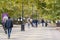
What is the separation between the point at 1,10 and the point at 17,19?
36.6m

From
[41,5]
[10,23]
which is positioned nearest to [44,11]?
[41,5]

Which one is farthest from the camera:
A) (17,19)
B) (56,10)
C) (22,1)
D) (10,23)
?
(17,19)

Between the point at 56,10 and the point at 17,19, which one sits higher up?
the point at 56,10

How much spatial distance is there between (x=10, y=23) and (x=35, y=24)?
30217mm

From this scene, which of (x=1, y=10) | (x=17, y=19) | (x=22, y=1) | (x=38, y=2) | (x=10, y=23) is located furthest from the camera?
(x=17, y=19)

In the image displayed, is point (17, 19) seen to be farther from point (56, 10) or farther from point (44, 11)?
point (56, 10)

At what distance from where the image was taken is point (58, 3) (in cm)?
3494

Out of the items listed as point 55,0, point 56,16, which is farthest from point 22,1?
point 56,16

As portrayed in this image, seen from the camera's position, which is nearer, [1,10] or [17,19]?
[1,10]

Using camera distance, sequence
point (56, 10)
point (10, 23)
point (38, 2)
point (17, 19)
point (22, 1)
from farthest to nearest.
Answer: point (17, 19)
point (38, 2)
point (56, 10)
point (22, 1)
point (10, 23)

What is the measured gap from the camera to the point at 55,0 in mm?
35656

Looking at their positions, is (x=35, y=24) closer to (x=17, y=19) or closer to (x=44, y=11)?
(x=44, y=11)

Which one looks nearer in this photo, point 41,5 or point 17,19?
point 41,5

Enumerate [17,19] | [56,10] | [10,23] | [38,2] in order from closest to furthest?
1. [10,23]
2. [56,10]
3. [38,2]
4. [17,19]
